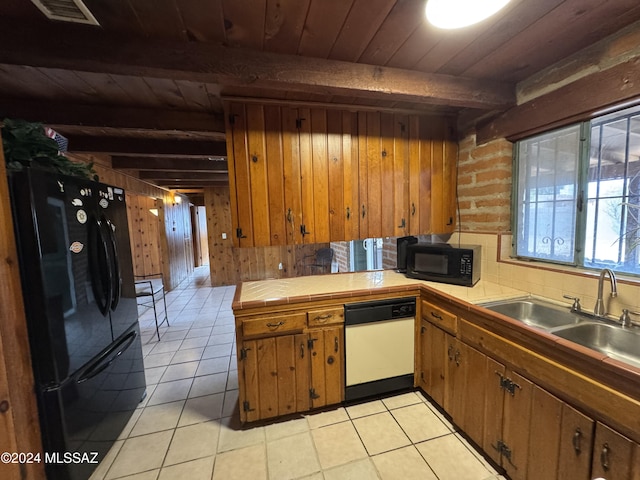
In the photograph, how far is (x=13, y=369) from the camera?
3.92 feet

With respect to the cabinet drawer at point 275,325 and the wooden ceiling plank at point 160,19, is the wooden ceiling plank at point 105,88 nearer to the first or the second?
the wooden ceiling plank at point 160,19

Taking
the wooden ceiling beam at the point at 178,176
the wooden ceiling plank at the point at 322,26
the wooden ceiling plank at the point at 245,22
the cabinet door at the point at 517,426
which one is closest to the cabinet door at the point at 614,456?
the cabinet door at the point at 517,426

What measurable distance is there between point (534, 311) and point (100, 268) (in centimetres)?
276

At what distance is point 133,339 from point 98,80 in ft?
6.01

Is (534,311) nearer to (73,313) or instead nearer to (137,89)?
(73,313)

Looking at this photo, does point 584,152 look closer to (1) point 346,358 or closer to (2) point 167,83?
(1) point 346,358

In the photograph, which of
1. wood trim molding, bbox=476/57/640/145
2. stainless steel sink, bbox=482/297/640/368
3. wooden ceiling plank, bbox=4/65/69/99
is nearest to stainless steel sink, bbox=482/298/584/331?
stainless steel sink, bbox=482/297/640/368

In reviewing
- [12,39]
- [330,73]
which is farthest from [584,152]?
[12,39]

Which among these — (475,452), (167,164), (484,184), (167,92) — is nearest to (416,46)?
(484,184)

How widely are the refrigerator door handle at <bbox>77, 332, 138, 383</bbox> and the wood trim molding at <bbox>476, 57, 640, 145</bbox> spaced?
10.4ft

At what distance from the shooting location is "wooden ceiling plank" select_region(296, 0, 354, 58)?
1.15 meters

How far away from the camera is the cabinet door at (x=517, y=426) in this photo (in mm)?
1277

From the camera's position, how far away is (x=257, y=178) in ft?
6.40

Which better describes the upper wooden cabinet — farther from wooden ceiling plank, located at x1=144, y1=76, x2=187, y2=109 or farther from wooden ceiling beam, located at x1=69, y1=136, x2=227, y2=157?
wooden ceiling beam, located at x1=69, y1=136, x2=227, y2=157
